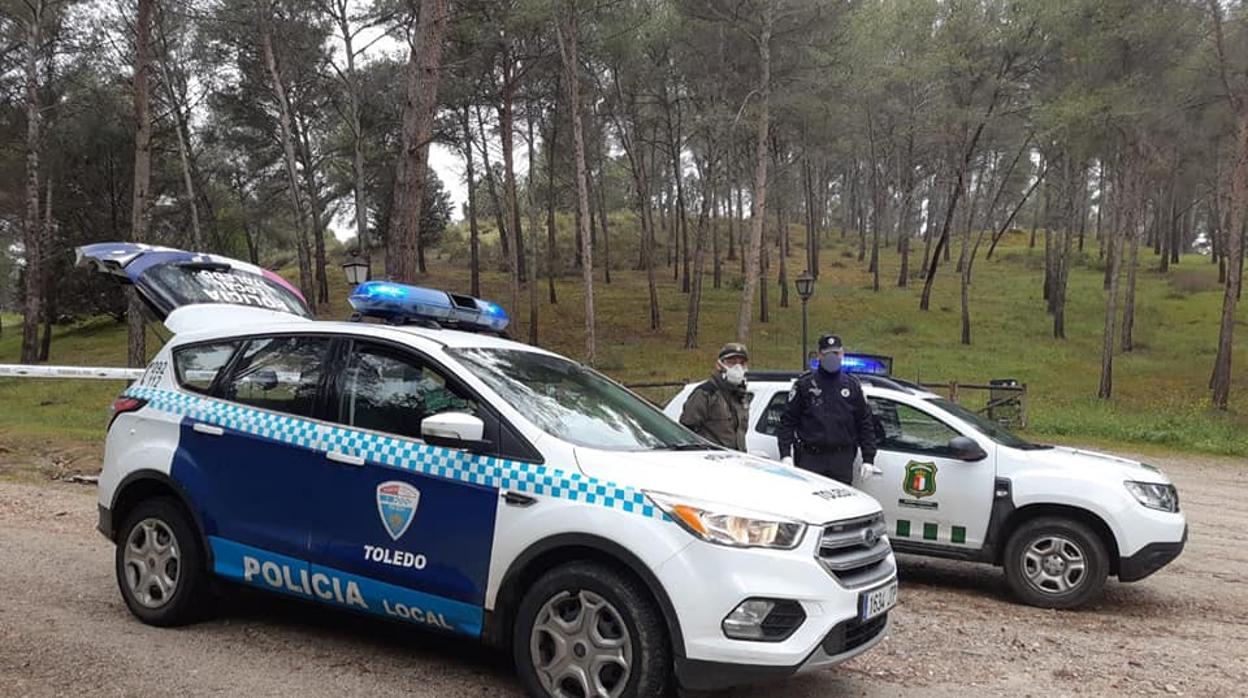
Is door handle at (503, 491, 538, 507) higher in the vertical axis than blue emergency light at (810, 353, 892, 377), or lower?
lower

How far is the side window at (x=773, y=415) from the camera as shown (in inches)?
298

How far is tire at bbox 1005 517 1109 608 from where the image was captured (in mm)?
6195

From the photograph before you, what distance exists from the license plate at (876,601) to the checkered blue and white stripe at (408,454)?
94 cm

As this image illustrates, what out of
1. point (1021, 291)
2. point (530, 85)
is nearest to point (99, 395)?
point (530, 85)

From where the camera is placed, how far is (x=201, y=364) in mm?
4973

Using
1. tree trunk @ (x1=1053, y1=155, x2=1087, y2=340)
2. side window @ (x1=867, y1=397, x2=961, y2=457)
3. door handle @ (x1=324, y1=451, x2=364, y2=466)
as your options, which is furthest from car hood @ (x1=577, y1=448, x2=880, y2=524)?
tree trunk @ (x1=1053, y1=155, x2=1087, y2=340)

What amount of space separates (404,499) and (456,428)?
528 mm

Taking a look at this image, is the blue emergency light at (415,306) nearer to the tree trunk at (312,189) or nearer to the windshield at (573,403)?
the windshield at (573,403)

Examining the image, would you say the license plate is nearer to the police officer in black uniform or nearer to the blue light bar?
the police officer in black uniform

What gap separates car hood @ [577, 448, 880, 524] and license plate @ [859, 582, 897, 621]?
33cm

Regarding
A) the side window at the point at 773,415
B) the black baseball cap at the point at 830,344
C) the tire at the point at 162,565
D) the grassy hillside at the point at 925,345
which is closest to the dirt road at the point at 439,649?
the tire at the point at 162,565

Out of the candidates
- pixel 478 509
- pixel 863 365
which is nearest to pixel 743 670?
pixel 478 509

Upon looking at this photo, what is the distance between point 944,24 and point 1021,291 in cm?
1625

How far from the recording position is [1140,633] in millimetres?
5566
